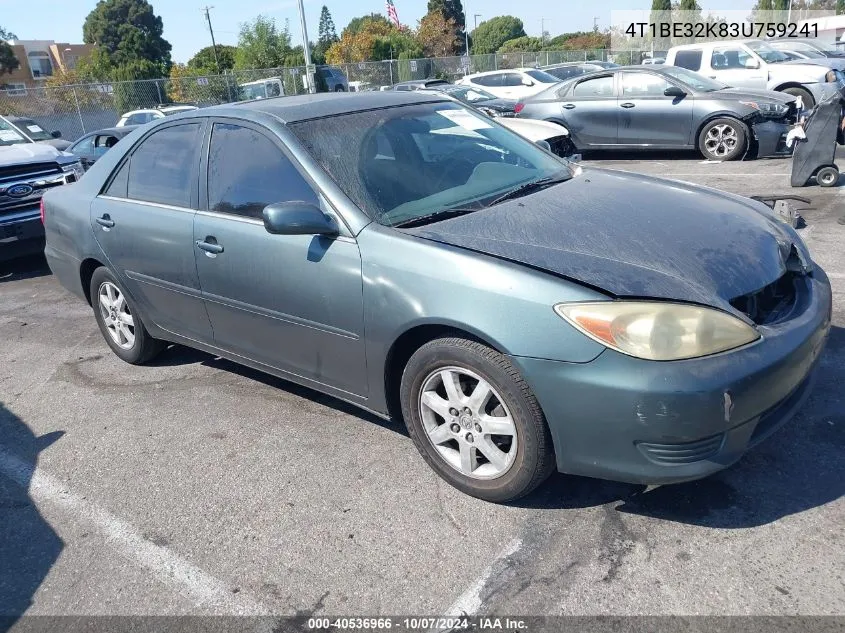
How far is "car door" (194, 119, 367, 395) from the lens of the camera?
328 centimetres

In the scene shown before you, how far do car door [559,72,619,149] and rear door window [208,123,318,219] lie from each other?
9.30 m

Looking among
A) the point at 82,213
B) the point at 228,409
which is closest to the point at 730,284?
the point at 228,409

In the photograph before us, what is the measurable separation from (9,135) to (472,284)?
9.35 meters

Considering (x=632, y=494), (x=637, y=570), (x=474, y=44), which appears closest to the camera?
(x=637, y=570)

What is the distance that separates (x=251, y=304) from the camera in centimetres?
369

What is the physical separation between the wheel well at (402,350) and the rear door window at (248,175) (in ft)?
2.65

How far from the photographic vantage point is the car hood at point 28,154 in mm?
8164

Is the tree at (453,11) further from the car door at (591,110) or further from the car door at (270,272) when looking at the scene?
the car door at (270,272)

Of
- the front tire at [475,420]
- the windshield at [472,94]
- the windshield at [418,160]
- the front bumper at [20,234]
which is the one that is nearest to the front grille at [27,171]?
the front bumper at [20,234]

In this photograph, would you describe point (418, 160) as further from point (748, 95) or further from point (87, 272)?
point (748, 95)

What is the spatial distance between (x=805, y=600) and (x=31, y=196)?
8.29 m

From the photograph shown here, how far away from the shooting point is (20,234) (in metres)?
7.76

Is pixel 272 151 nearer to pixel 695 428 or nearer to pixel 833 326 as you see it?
pixel 695 428

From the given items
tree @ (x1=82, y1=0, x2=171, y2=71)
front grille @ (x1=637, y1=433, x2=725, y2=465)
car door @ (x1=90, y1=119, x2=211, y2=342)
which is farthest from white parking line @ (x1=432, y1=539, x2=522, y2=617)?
tree @ (x1=82, y1=0, x2=171, y2=71)
